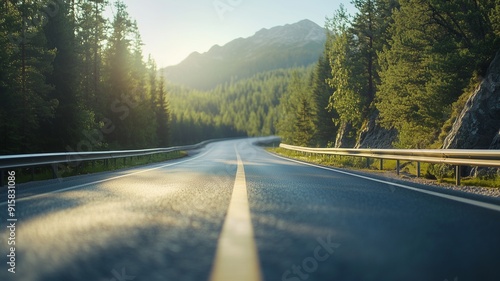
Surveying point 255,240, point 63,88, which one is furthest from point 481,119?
point 63,88

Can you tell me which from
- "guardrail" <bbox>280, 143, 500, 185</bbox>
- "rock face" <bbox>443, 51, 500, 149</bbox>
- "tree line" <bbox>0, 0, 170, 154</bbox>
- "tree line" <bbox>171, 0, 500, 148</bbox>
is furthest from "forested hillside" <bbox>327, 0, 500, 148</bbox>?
"tree line" <bbox>0, 0, 170, 154</bbox>

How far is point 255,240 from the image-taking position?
299cm

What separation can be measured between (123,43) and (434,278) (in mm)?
49197

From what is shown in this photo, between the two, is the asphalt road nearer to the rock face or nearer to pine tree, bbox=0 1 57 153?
the rock face

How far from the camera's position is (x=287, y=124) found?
75.6 metres

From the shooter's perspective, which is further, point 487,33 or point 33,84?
point 33,84

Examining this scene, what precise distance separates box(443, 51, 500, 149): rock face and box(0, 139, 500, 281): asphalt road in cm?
1154

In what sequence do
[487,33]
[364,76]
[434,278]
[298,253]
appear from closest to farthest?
[434,278], [298,253], [487,33], [364,76]

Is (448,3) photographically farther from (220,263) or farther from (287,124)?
(287,124)

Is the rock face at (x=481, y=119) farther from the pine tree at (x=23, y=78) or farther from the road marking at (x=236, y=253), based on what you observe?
the pine tree at (x=23, y=78)

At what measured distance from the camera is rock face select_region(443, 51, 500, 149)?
587 inches

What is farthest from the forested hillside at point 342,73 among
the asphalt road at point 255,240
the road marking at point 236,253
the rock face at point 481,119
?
the road marking at point 236,253

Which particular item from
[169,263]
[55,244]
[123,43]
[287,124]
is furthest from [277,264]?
[287,124]

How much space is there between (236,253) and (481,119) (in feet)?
50.8
